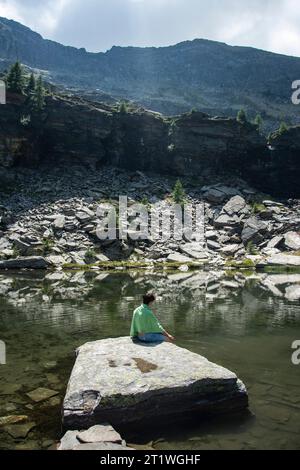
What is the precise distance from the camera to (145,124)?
13050 centimetres

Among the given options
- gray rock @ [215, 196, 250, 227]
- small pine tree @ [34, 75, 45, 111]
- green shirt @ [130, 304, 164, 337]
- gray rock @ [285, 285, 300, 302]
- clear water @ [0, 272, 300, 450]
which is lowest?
gray rock @ [285, 285, 300, 302]

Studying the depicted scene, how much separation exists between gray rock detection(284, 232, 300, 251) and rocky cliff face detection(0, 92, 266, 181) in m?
46.5

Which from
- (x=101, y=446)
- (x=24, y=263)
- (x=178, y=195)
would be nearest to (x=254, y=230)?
(x=178, y=195)

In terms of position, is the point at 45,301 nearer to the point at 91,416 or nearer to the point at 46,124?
the point at 91,416

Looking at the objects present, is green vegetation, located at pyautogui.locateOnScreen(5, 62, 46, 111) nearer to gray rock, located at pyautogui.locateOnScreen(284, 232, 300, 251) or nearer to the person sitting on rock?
gray rock, located at pyautogui.locateOnScreen(284, 232, 300, 251)

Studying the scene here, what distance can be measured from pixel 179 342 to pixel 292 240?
68.8m

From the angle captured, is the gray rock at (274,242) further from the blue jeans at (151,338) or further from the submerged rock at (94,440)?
the submerged rock at (94,440)

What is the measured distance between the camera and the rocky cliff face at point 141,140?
121m

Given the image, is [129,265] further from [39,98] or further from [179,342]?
[39,98]

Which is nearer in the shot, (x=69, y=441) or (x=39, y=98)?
(x=69, y=441)

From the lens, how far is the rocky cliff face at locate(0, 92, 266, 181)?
12081cm

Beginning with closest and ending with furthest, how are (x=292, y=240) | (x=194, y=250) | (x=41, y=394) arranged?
(x=41, y=394), (x=194, y=250), (x=292, y=240)

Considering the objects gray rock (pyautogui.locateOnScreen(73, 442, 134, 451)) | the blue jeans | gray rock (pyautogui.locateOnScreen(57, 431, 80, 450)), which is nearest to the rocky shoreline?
the blue jeans

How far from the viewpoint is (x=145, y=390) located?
1150 centimetres
